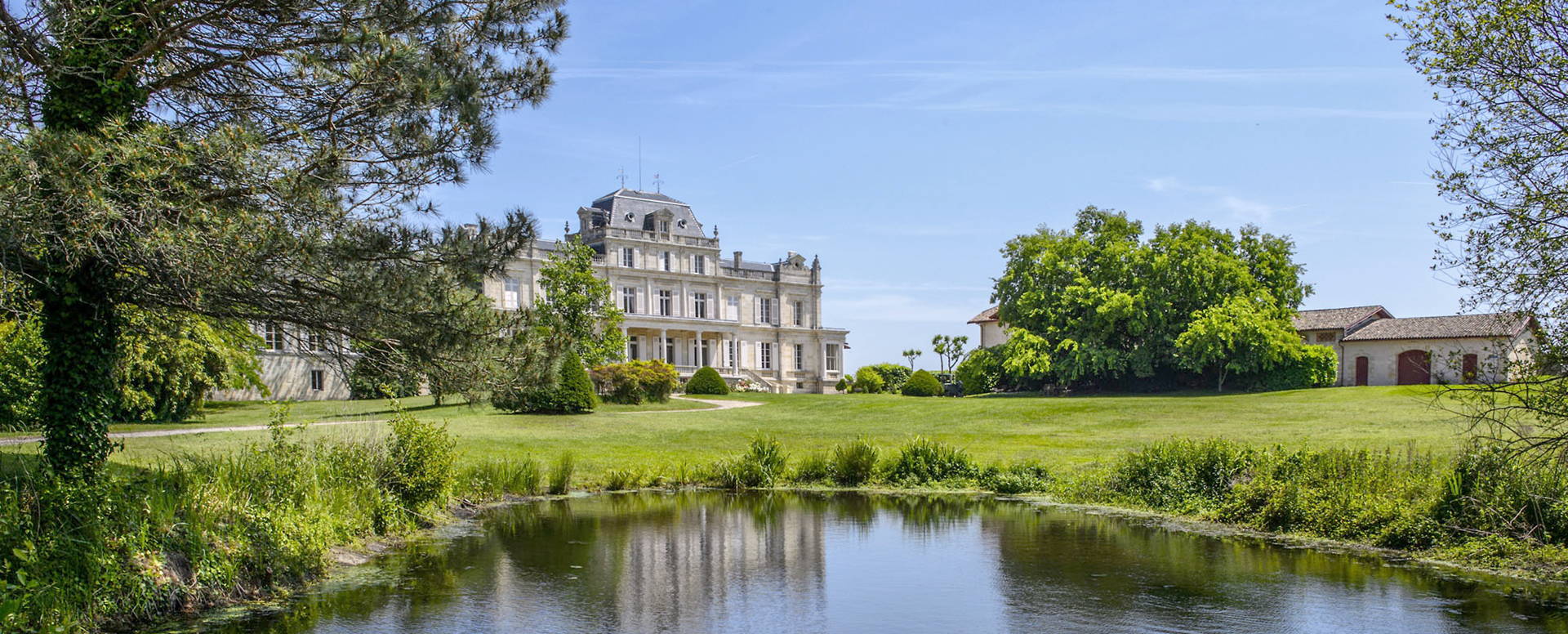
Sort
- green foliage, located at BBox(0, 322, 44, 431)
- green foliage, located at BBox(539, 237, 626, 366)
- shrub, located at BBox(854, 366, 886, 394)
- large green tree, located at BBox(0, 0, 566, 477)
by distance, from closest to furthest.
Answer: large green tree, located at BBox(0, 0, 566, 477)
green foliage, located at BBox(0, 322, 44, 431)
green foliage, located at BBox(539, 237, 626, 366)
shrub, located at BBox(854, 366, 886, 394)

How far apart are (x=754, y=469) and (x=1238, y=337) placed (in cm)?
2704

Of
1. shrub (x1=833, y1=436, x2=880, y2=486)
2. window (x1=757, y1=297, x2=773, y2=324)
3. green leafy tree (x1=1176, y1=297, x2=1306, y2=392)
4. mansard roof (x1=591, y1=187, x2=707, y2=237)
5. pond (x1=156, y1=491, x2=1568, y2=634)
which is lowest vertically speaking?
pond (x1=156, y1=491, x2=1568, y2=634)

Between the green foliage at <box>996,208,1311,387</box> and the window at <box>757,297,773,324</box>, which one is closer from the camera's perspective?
the green foliage at <box>996,208,1311,387</box>

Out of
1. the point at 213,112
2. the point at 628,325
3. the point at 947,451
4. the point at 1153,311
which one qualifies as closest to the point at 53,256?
the point at 213,112

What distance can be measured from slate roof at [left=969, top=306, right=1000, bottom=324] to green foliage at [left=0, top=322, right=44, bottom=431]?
48.2 metres

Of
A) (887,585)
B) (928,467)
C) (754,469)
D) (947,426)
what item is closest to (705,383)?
(947,426)

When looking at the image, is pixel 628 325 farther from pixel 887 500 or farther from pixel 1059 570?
pixel 1059 570

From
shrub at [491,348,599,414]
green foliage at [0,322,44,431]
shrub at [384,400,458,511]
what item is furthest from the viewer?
shrub at [491,348,599,414]

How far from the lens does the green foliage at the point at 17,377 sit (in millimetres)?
18141

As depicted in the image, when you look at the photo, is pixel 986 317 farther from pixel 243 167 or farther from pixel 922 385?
pixel 243 167

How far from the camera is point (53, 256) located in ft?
30.1

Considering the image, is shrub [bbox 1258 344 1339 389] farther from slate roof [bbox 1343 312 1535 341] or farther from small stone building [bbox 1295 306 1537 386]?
slate roof [bbox 1343 312 1535 341]

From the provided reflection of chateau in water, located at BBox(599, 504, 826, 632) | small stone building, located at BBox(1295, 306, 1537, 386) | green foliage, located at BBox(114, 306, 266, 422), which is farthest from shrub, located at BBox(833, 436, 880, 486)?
small stone building, located at BBox(1295, 306, 1537, 386)

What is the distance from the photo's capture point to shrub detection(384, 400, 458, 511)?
532 inches
